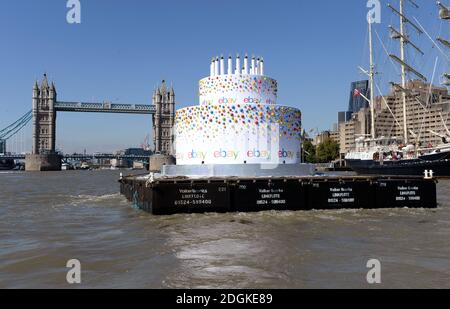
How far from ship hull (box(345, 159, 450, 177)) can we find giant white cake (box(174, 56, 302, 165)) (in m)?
43.9

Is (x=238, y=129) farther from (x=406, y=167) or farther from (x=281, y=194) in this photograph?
(x=406, y=167)

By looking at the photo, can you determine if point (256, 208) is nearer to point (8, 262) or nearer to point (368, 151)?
point (8, 262)

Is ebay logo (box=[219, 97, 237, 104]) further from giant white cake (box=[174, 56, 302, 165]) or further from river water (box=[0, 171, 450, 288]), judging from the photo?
river water (box=[0, 171, 450, 288])

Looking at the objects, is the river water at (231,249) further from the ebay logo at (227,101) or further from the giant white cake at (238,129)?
the ebay logo at (227,101)

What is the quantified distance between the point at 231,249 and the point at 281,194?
10025 millimetres

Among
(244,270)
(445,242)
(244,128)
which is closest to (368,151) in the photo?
(244,128)

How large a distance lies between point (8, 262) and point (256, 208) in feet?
43.5

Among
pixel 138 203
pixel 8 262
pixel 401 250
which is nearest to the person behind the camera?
pixel 8 262

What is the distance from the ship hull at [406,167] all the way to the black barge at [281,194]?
43.7 metres

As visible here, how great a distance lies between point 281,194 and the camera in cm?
2350

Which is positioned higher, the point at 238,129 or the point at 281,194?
the point at 238,129

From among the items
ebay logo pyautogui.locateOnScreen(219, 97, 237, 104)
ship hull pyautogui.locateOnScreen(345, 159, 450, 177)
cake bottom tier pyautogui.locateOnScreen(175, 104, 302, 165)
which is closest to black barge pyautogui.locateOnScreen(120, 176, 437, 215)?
cake bottom tier pyautogui.locateOnScreen(175, 104, 302, 165)

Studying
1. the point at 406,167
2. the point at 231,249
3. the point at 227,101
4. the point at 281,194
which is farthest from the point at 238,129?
the point at 406,167

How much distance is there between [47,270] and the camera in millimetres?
11867
